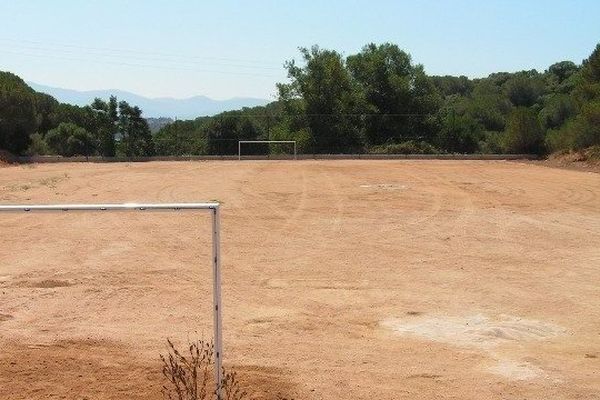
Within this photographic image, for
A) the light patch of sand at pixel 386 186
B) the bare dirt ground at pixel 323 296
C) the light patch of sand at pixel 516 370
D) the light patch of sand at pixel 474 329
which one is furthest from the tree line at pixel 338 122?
the light patch of sand at pixel 516 370

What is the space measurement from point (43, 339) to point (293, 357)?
3.58 metres

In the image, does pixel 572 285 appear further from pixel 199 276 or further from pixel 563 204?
pixel 563 204

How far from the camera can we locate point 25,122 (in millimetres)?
39562

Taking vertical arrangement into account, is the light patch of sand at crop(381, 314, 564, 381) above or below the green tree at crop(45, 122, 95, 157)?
below

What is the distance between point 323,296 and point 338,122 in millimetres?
36225

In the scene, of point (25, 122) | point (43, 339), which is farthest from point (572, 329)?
point (25, 122)

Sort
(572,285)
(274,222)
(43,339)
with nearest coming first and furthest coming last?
(43,339), (572,285), (274,222)

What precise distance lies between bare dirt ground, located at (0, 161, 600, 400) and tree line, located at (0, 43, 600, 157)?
17.8m

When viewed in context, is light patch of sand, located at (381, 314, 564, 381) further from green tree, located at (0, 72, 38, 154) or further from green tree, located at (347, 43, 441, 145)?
green tree, located at (347, 43, 441, 145)

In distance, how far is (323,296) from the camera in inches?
465

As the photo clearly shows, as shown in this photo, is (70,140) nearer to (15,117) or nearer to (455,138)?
(15,117)

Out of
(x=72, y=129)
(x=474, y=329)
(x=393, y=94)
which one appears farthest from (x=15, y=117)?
(x=474, y=329)

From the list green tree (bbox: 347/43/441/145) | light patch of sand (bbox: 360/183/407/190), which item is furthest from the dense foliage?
light patch of sand (bbox: 360/183/407/190)

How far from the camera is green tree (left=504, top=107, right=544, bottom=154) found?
40750mm
